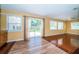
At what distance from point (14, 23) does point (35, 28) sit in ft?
1.77

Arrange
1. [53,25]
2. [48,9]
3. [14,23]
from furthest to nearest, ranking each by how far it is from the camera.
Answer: [53,25] < [14,23] < [48,9]

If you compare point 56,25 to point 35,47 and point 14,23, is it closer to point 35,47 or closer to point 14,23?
point 35,47

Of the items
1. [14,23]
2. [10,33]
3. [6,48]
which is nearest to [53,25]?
[14,23]

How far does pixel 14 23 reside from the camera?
7.91 feet

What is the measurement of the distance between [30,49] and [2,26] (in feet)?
2.86

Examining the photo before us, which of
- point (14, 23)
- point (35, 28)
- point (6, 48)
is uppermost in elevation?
point (14, 23)

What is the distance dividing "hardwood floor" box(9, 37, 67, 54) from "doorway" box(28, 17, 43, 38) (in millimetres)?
106

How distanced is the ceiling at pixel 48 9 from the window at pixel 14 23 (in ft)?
0.92

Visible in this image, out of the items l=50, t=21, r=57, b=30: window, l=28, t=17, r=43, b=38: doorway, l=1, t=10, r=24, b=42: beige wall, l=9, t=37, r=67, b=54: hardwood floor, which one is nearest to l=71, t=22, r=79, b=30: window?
l=50, t=21, r=57, b=30: window

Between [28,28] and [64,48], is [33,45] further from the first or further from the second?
[64,48]

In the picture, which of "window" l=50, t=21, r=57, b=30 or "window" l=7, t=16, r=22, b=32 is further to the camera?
"window" l=50, t=21, r=57, b=30

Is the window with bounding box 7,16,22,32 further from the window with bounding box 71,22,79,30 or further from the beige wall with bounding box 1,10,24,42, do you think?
the window with bounding box 71,22,79,30

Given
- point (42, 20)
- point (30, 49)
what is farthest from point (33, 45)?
point (42, 20)

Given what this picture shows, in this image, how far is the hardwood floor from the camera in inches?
89.2
